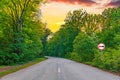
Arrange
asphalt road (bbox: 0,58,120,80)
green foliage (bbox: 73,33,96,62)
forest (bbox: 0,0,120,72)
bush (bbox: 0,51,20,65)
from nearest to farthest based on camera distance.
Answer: asphalt road (bbox: 0,58,120,80), forest (bbox: 0,0,120,72), bush (bbox: 0,51,20,65), green foliage (bbox: 73,33,96,62)

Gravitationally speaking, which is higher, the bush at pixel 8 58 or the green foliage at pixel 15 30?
the green foliage at pixel 15 30

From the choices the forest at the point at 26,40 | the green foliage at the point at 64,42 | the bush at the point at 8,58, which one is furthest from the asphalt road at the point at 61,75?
the green foliage at the point at 64,42

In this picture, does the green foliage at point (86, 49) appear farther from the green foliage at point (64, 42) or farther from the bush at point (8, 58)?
the green foliage at point (64, 42)

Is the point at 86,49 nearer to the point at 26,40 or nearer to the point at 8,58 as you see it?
the point at 26,40

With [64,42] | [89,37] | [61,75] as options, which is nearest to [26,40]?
[89,37]

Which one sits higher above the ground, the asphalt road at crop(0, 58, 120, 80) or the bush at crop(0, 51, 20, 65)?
the bush at crop(0, 51, 20, 65)

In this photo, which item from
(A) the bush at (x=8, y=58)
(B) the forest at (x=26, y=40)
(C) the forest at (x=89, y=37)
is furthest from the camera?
(A) the bush at (x=8, y=58)

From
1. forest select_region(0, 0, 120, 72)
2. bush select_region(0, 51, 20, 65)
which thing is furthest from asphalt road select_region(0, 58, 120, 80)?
bush select_region(0, 51, 20, 65)

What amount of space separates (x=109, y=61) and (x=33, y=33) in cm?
2942

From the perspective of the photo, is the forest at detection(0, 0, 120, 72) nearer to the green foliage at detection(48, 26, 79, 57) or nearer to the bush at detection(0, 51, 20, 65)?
the bush at detection(0, 51, 20, 65)

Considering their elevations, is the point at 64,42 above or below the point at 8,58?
above

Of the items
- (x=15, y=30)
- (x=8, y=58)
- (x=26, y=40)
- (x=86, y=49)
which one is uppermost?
(x=15, y=30)

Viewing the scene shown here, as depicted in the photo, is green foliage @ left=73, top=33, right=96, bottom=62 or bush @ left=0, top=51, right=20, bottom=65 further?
green foliage @ left=73, top=33, right=96, bottom=62

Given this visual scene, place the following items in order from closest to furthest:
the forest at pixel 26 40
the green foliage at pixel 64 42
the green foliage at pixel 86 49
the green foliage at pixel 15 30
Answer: the forest at pixel 26 40 < the green foliage at pixel 15 30 < the green foliage at pixel 86 49 < the green foliage at pixel 64 42
